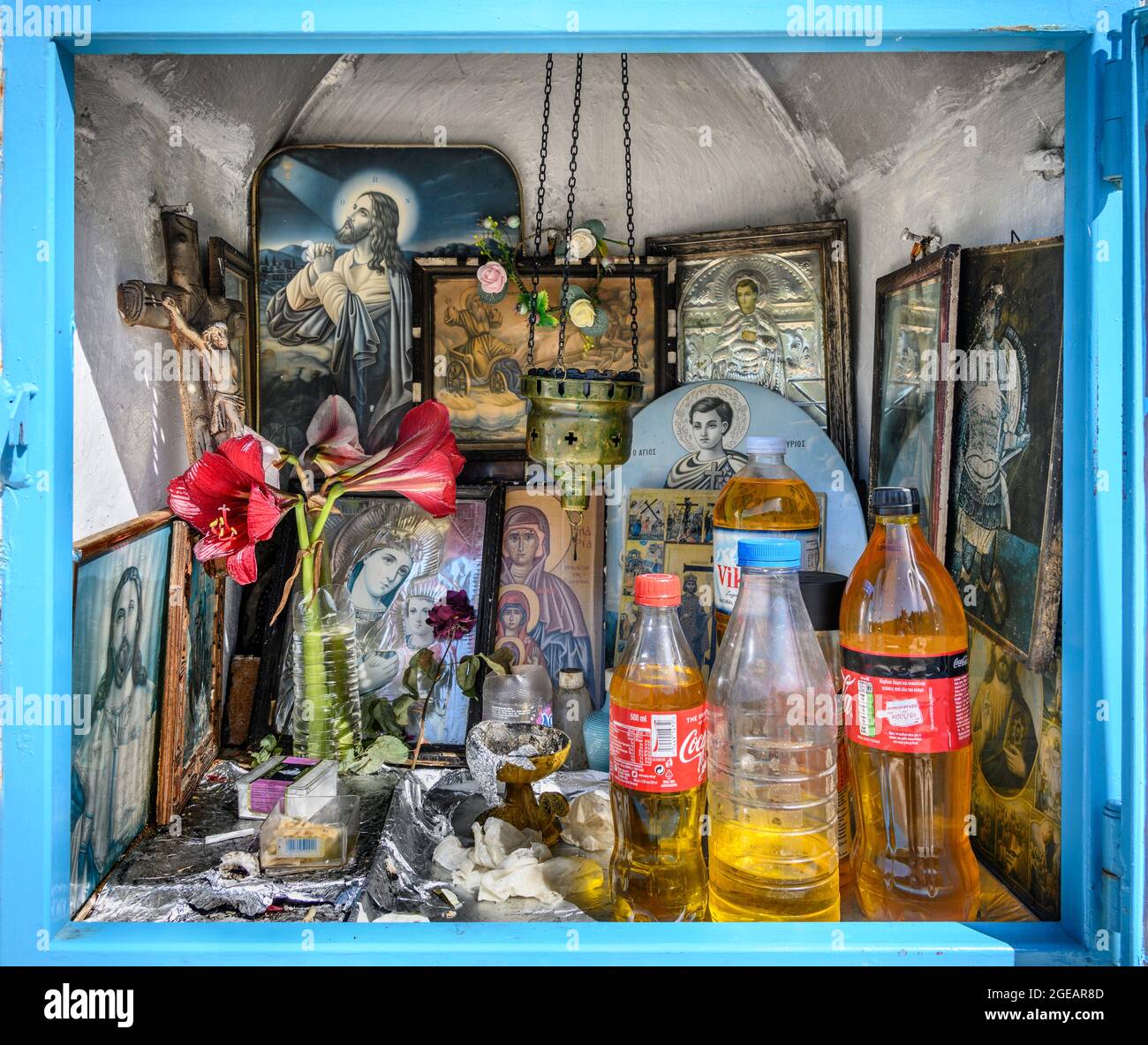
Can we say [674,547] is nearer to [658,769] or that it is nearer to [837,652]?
[837,652]

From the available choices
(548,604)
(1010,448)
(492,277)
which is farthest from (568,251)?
(1010,448)

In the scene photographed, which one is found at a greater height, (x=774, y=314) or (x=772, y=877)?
(x=774, y=314)

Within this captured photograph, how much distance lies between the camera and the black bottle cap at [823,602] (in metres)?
1.07

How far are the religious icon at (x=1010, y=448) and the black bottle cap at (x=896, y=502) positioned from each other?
0.42 ft

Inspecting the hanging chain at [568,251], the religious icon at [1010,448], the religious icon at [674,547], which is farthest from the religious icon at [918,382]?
the hanging chain at [568,251]

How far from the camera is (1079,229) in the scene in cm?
83

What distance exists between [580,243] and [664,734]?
90 cm

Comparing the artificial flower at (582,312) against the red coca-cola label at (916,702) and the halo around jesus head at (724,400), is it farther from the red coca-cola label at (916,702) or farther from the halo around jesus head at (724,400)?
the red coca-cola label at (916,702)

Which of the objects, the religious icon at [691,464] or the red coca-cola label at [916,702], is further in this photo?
the religious icon at [691,464]

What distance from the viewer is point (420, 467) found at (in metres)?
1.32

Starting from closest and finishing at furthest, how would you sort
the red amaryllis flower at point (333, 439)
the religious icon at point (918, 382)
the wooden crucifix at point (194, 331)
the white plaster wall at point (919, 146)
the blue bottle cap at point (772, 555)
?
1. the blue bottle cap at point (772, 555)
2. the white plaster wall at point (919, 146)
3. the religious icon at point (918, 382)
4. the wooden crucifix at point (194, 331)
5. the red amaryllis flower at point (333, 439)

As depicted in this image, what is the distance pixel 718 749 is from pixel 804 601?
0.19m
